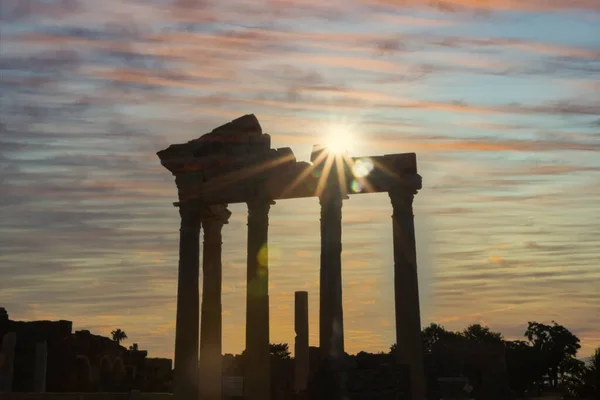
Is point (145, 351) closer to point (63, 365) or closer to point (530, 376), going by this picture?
point (63, 365)

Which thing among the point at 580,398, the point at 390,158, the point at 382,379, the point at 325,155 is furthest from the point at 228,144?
the point at 580,398

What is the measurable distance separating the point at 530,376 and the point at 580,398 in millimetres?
68719

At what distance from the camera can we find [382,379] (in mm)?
31859

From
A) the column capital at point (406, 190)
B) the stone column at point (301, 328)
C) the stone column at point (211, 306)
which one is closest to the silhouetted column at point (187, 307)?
the stone column at point (211, 306)

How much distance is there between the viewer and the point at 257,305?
3878cm

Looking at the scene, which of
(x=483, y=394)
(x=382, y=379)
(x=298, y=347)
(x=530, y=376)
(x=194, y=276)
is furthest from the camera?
(x=530, y=376)

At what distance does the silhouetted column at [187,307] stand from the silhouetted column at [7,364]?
36.2 ft

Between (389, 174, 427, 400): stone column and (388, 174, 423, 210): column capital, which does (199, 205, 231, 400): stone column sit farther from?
(388, 174, 423, 210): column capital

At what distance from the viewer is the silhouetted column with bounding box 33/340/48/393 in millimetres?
46594

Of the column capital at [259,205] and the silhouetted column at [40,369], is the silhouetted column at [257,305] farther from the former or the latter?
the silhouetted column at [40,369]

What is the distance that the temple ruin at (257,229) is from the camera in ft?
119

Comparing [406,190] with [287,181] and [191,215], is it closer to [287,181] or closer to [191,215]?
[287,181]

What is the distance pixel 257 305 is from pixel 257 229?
3403 millimetres

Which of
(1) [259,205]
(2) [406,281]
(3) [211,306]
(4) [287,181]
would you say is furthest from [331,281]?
(3) [211,306]
